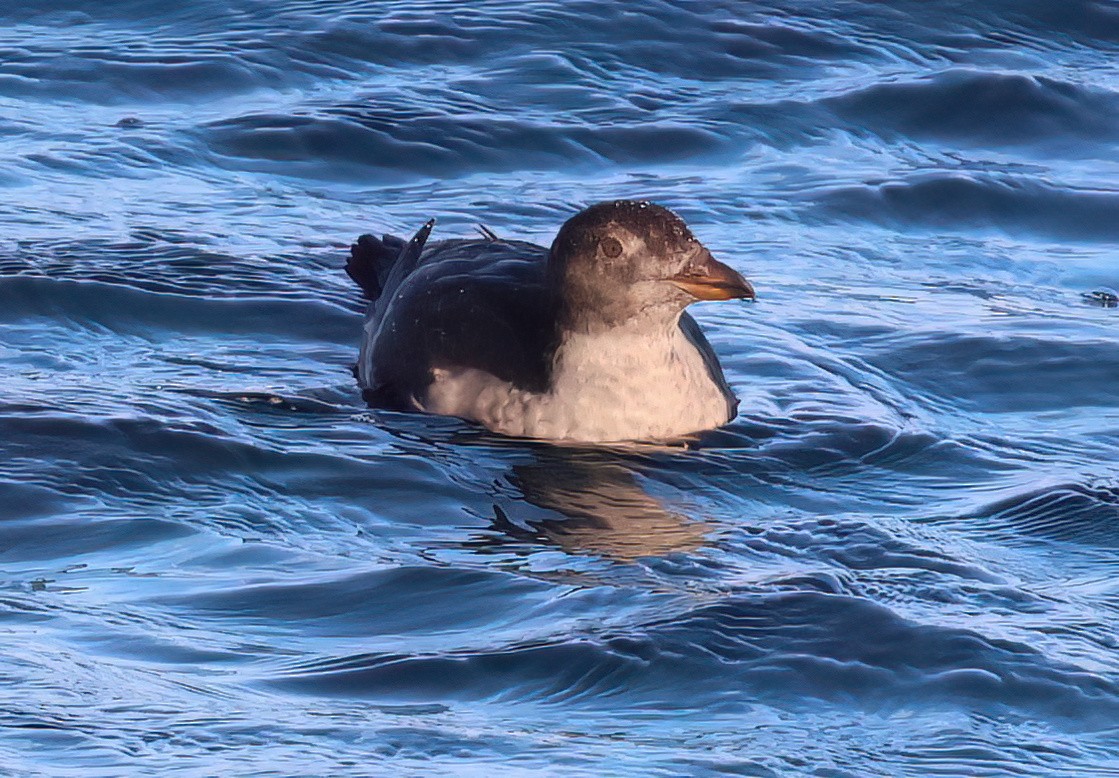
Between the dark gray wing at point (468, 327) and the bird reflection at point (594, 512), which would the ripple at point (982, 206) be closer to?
the dark gray wing at point (468, 327)

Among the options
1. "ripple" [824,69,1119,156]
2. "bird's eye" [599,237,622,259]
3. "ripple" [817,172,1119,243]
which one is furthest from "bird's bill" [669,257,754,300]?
"ripple" [824,69,1119,156]

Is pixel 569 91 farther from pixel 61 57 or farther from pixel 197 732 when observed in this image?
pixel 197 732

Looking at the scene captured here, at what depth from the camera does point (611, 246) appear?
25.7ft

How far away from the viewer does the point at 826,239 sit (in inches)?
420

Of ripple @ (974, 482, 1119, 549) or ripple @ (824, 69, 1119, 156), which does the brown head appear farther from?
ripple @ (824, 69, 1119, 156)

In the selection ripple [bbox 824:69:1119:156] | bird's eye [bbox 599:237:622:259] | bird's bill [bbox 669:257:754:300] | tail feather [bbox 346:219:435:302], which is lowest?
tail feather [bbox 346:219:435:302]

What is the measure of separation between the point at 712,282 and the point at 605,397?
1.88 feet

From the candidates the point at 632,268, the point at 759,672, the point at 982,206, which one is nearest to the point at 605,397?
the point at 632,268

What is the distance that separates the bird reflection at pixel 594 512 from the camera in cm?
691

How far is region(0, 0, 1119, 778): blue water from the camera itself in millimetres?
5430

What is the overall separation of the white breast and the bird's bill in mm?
279

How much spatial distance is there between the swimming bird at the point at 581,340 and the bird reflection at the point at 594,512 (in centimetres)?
21

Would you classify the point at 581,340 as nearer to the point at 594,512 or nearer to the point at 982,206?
the point at 594,512

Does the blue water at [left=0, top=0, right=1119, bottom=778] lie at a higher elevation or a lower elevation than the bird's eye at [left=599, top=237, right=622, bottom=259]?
lower
